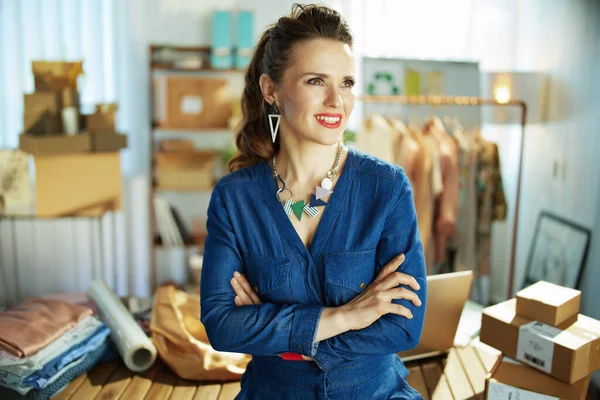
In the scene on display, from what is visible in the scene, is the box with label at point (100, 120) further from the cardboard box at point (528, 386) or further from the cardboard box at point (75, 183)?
the cardboard box at point (528, 386)

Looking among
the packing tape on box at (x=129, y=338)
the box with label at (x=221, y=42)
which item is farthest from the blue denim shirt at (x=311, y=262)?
the box with label at (x=221, y=42)

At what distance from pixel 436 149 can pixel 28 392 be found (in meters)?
2.38

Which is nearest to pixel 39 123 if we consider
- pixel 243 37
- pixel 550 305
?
pixel 243 37

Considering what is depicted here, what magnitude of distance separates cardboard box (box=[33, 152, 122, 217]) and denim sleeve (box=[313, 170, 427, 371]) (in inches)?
81.6

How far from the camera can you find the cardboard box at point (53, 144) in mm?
2954

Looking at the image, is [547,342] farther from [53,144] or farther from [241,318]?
[53,144]

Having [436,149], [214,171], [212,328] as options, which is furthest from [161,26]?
[212,328]

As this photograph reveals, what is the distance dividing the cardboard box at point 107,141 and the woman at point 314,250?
1686 mm

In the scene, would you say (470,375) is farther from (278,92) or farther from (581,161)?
(581,161)

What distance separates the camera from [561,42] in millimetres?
3432

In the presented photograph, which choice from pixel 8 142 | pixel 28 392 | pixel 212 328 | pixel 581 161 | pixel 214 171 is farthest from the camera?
pixel 214 171

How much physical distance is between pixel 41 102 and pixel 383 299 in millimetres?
2338

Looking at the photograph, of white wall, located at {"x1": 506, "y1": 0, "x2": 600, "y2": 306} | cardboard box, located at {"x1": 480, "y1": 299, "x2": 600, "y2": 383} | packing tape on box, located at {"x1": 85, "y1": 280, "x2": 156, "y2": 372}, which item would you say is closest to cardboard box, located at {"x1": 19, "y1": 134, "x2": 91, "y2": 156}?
packing tape on box, located at {"x1": 85, "y1": 280, "x2": 156, "y2": 372}

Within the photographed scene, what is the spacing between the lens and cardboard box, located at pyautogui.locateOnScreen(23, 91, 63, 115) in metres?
3.02
